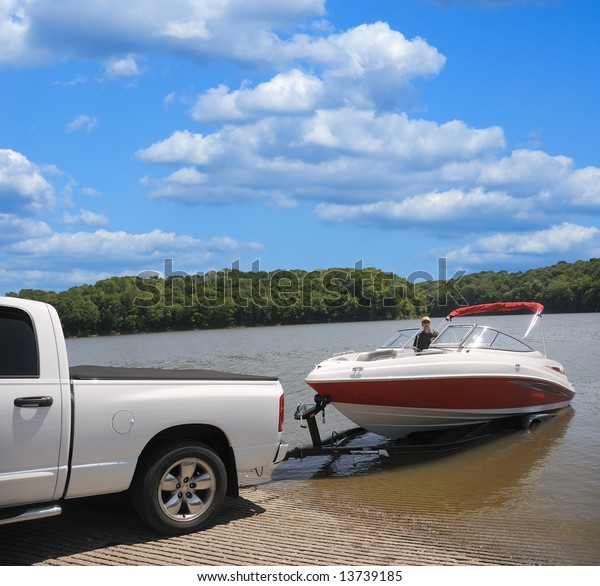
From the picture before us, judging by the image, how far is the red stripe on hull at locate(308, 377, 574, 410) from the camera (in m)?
11.9

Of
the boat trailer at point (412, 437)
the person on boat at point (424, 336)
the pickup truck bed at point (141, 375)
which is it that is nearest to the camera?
the pickup truck bed at point (141, 375)

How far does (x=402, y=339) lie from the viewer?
1420 cm

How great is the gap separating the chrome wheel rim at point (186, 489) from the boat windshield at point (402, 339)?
8.17 meters

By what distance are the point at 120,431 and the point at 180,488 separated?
Answer: 833 mm

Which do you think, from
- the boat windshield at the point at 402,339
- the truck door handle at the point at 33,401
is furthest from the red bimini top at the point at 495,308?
the truck door handle at the point at 33,401

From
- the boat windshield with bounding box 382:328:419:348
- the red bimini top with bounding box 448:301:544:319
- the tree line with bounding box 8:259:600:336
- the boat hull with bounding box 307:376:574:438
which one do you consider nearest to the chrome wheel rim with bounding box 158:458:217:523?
the boat hull with bounding box 307:376:574:438

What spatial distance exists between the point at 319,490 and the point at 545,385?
7.38 metres

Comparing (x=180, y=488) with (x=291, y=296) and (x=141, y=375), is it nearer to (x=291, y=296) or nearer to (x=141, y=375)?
(x=141, y=375)

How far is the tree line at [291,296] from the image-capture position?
101688 mm

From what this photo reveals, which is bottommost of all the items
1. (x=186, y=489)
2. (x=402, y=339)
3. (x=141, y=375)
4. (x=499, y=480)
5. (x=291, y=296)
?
(x=499, y=480)

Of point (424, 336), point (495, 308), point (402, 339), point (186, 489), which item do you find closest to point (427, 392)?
point (424, 336)

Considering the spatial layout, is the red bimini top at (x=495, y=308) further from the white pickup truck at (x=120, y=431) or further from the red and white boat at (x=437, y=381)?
the white pickup truck at (x=120, y=431)
